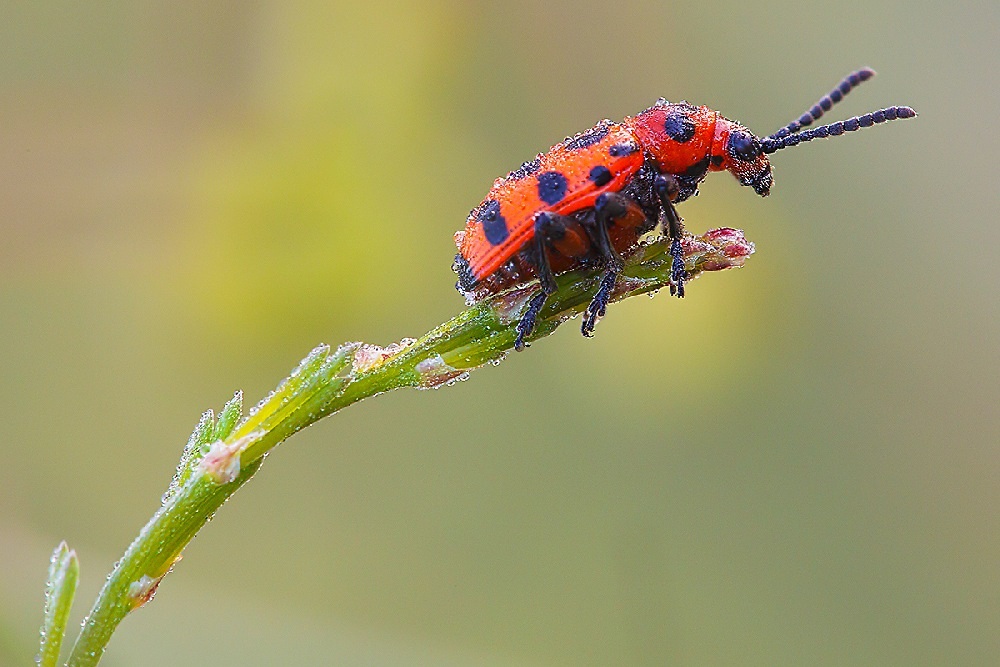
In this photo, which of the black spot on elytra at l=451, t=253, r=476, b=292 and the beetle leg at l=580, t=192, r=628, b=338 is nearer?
the beetle leg at l=580, t=192, r=628, b=338

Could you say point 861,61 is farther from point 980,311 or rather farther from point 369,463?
point 369,463

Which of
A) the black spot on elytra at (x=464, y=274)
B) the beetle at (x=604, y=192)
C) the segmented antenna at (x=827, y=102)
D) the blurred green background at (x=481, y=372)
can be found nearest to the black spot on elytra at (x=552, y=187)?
the beetle at (x=604, y=192)

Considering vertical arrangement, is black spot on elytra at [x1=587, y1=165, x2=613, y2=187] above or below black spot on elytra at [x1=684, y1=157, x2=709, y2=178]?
below

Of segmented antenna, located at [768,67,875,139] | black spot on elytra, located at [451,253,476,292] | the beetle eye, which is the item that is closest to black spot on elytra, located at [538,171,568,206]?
black spot on elytra, located at [451,253,476,292]

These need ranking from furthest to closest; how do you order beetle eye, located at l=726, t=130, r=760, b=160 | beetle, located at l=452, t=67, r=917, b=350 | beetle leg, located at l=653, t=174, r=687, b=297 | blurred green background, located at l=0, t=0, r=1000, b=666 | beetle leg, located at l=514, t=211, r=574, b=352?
blurred green background, located at l=0, t=0, r=1000, b=666 → beetle eye, located at l=726, t=130, r=760, b=160 → beetle, located at l=452, t=67, r=917, b=350 → beetle leg, located at l=514, t=211, r=574, b=352 → beetle leg, located at l=653, t=174, r=687, b=297

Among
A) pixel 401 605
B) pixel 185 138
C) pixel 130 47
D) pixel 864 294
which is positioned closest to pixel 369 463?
pixel 401 605

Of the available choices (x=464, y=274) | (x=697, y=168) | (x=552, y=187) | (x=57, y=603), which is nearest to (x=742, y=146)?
(x=697, y=168)

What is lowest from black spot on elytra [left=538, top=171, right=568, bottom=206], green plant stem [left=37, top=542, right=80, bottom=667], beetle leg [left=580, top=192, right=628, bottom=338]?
green plant stem [left=37, top=542, right=80, bottom=667]

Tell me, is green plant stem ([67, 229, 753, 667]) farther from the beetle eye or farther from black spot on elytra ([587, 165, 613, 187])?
the beetle eye

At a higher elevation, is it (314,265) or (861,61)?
(861,61)
